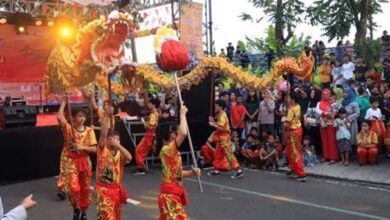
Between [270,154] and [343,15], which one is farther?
[343,15]

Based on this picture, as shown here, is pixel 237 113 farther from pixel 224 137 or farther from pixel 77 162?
pixel 77 162

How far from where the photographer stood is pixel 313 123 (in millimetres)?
11039

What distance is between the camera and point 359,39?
1574 cm

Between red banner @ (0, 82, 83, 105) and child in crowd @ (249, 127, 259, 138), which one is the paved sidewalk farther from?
red banner @ (0, 82, 83, 105)

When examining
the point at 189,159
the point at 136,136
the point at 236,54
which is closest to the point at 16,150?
the point at 136,136

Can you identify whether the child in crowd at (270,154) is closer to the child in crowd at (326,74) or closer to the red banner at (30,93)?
the child in crowd at (326,74)

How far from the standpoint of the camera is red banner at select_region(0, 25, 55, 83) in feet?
46.6

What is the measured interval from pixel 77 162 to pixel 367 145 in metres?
5.67

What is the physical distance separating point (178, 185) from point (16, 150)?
598cm

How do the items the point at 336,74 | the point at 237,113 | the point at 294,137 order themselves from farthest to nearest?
1. the point at 336,74
2. the point at 237,113
3. the point at 294,137

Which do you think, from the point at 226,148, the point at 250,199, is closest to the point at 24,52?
the point at 226,148

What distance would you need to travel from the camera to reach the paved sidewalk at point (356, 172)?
9375mm

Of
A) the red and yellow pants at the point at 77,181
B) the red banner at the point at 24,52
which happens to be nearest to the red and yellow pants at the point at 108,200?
the red and yellow pants at the point at 77,181

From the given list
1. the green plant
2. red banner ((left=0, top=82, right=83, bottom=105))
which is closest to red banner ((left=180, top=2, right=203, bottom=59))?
red banner ((left=0, top=82, right=83, bottom=105))
